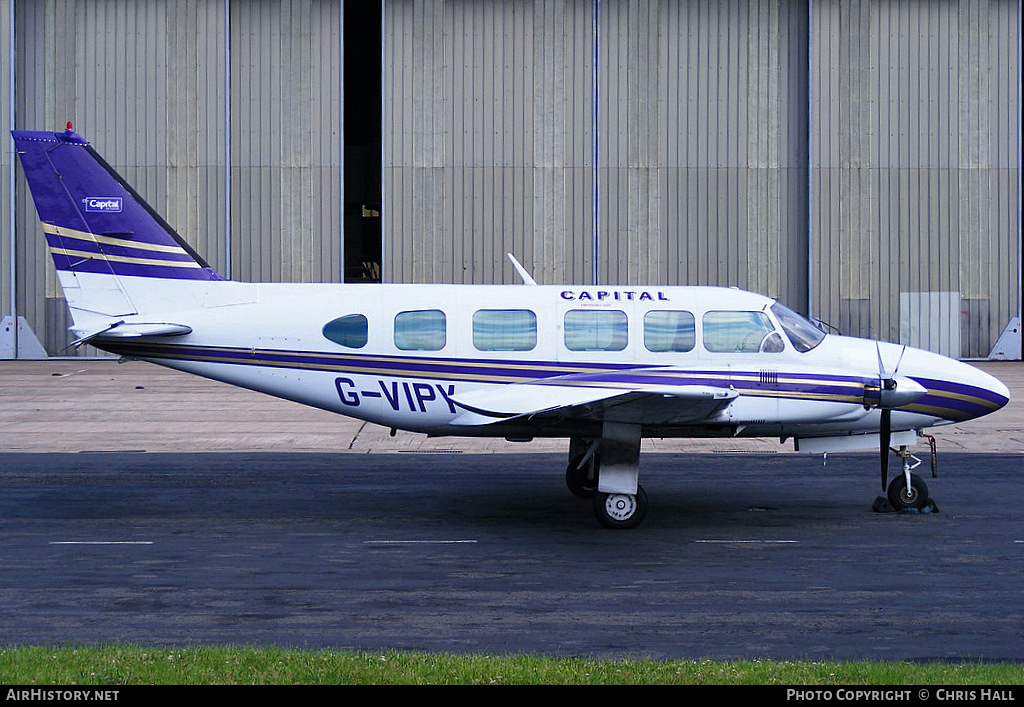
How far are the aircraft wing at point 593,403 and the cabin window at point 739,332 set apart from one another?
2.03 feet

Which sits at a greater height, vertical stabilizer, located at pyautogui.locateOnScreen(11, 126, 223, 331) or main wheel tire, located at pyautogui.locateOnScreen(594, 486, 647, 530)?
vertical stabilizer, located at pyautogui.locateOnScreen(11, 126, 223, 331)

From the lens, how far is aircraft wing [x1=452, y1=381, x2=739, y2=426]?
12328mm

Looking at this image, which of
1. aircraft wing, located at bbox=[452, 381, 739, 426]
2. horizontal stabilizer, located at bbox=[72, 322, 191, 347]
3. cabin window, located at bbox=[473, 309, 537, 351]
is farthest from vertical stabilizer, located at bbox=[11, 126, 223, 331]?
aircraft wing, located at bbox=[452, 381, 739, 426]

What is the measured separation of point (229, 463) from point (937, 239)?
26815 millimetres

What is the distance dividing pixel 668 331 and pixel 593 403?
72.9 inches

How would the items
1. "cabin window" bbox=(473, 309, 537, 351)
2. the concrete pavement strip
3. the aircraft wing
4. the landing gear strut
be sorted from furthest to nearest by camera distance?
the concrete pavement strip → the landing gear strut → "cabin window" bbox=(473, 309, 537, 351) → the aircraft wing

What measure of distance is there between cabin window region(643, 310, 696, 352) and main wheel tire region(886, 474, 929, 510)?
10.3ft

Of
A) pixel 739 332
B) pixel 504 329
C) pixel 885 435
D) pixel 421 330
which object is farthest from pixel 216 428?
pixel 885 435

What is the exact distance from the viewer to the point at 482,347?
1374 centimetres

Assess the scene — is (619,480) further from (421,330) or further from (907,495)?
(907,495)

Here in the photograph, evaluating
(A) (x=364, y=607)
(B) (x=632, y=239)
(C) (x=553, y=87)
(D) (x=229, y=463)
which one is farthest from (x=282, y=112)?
(A) (x=364, y=607)

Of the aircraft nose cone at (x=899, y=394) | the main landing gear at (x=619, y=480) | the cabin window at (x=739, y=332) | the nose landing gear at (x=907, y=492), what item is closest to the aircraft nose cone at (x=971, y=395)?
the aircraft nose cone at (x=899, y=394)

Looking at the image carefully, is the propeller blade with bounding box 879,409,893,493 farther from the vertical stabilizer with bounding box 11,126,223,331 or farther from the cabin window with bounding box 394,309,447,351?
the vertical stabilizer with bounding box 11,126,223,331

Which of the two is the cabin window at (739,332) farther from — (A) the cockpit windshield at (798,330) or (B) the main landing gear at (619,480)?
(B) the main landing gear at (619,480)
